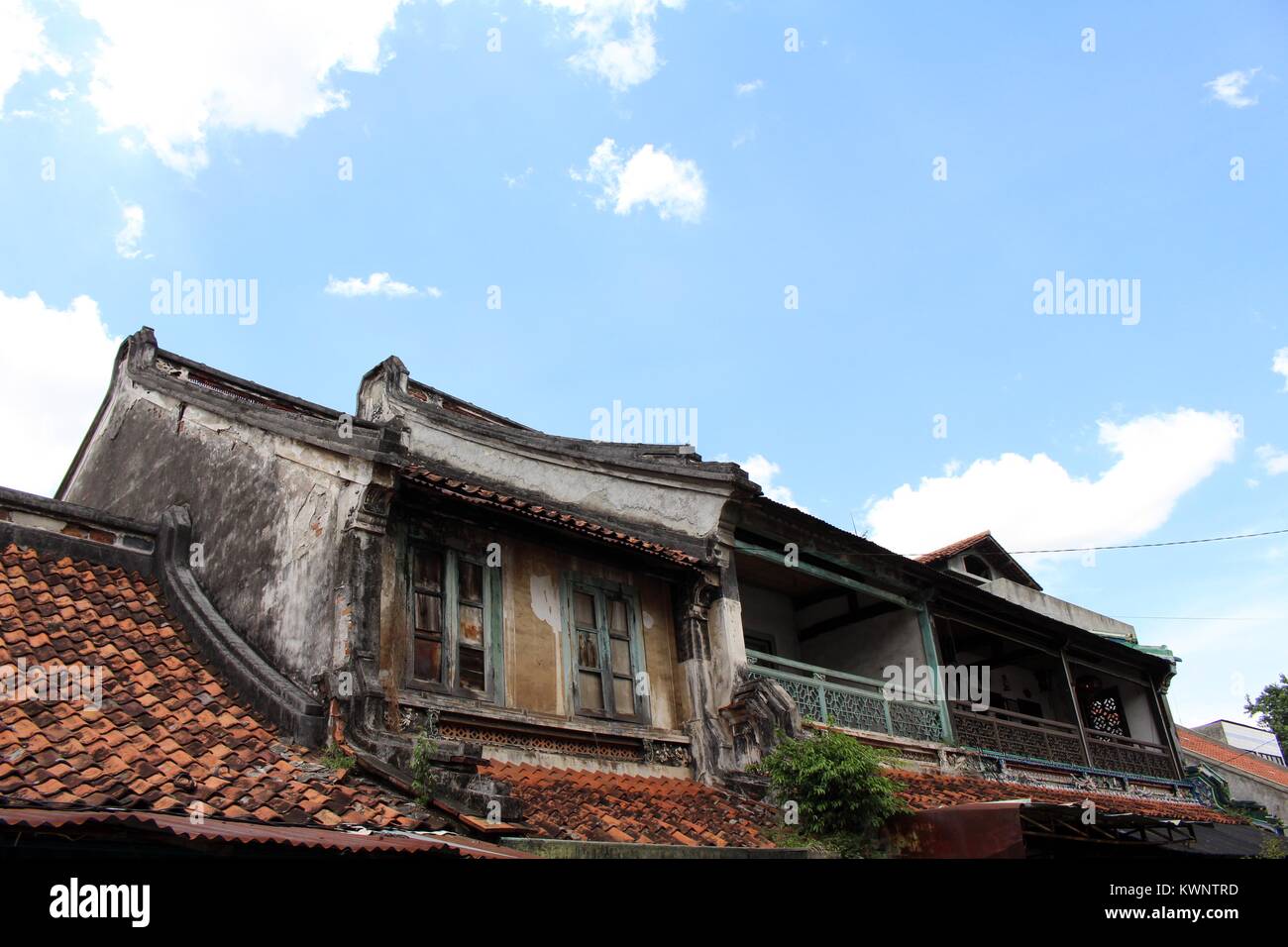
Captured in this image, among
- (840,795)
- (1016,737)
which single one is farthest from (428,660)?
(1016,737)

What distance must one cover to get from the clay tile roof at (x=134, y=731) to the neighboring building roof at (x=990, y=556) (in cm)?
1378

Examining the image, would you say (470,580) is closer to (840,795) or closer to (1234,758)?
(840,795)

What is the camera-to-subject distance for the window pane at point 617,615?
35.9ft

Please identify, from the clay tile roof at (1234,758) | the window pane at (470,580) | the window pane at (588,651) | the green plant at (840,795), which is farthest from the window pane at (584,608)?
the clay tile roof at (1234,758)

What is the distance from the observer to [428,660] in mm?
9117

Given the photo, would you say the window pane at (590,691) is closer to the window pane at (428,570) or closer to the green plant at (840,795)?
the window pane at (428,570)

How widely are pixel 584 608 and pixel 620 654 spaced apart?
2.08 ft
